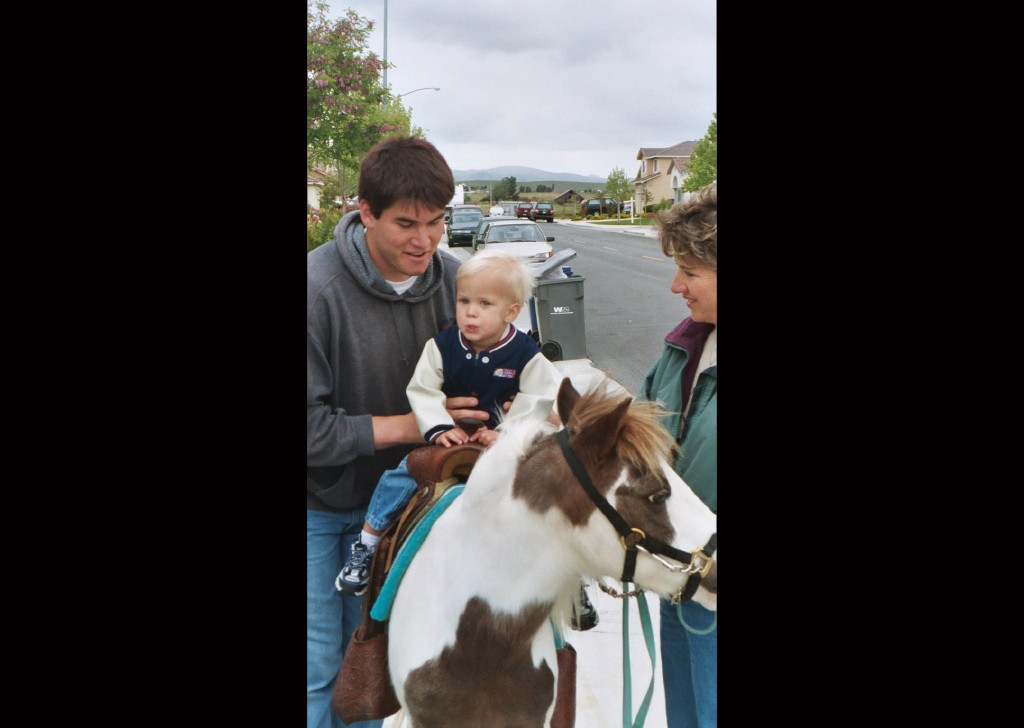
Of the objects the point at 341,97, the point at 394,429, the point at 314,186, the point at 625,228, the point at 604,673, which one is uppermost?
the point at 341,97

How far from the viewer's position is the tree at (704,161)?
1.82 metres

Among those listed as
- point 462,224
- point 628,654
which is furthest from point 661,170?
→ point 628,654

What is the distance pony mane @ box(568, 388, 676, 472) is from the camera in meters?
1.48

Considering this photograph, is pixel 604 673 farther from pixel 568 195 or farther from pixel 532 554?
pixel 568 195

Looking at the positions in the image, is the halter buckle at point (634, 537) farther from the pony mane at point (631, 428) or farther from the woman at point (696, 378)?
the woman at point (696, 378)

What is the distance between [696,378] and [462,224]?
73 centimetres

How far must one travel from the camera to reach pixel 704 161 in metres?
1.85

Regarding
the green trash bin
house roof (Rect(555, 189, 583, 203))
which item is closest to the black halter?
the green trash bin

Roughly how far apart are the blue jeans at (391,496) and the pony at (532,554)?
0.13 meters

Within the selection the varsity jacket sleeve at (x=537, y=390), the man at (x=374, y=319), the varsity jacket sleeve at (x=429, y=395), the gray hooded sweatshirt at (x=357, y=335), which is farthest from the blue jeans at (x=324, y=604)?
the varsity jacket sleeve at (x=537, y=390)
